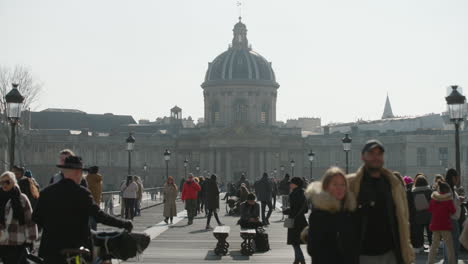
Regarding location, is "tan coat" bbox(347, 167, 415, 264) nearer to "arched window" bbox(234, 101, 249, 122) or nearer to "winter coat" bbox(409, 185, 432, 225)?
"winter coat" bbox(409, 185, 432, 225)

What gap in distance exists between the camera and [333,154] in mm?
124500

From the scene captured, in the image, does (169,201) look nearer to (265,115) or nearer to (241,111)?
(241,111)

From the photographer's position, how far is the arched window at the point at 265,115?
122750 millimetres

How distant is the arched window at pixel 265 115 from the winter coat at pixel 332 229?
113 metres

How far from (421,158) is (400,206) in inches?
4424

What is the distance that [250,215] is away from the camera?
21609 mm

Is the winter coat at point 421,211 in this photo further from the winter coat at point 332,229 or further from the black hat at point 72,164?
the black hat at point 72,164

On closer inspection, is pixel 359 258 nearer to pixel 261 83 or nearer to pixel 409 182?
pixel 409 182

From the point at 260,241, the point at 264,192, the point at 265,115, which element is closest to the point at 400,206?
the point at 260,241

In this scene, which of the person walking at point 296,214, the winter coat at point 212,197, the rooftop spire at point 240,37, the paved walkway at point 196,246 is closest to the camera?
the person walking at point 296,214

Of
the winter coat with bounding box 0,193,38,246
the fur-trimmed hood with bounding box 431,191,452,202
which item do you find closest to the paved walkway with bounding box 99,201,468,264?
the winter coat with bounding box 0,193,38,246

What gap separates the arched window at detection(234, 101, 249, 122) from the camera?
12144cm

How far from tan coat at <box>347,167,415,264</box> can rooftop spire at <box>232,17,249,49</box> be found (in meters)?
118

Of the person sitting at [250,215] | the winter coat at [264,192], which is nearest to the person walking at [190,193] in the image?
the winter coat at [264,192]
